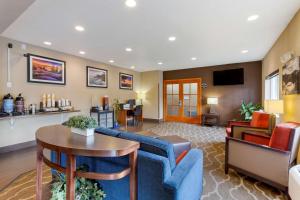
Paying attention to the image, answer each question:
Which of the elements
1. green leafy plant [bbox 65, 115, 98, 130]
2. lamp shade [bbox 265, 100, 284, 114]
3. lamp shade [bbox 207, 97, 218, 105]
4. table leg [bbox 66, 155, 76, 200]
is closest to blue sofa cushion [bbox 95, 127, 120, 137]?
green leafy plant [bbox 65, 115, 98, 130]

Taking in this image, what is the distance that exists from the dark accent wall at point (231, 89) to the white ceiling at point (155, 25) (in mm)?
1680

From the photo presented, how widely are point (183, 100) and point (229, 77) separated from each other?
2.28 metres

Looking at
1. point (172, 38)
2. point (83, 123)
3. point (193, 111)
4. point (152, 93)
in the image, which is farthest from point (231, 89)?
point (83, 123)

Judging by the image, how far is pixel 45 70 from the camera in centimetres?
431

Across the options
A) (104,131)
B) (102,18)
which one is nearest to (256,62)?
(102,18)

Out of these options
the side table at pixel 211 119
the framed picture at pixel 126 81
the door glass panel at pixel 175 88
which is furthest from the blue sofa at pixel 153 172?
the door glass panel at pixel 175 88

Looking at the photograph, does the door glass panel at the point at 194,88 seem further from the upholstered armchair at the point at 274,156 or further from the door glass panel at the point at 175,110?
the upholstered armchair at the point at 274,156

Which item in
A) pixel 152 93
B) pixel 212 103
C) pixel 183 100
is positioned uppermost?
pixel 152 93

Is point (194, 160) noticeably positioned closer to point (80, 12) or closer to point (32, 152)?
point (80, 12)

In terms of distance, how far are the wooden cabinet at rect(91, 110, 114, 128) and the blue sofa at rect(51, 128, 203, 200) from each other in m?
4.07

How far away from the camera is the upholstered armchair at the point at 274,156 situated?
199 cm

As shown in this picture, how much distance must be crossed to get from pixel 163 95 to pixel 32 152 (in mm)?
5966

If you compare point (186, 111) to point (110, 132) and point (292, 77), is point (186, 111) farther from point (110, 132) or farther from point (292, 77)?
point (110, 132)

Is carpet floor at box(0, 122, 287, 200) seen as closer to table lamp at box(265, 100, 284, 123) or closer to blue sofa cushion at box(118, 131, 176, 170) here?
blue sofa cushion at box(118, 131, 176, 170)
